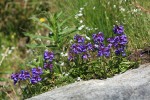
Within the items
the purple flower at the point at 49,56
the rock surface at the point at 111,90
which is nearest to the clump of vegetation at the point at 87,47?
the purple flower at the point at 49,56

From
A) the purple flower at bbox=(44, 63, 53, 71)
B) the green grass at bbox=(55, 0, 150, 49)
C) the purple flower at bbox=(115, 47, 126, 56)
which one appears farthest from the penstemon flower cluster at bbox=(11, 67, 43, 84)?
the green grass at bbox=(55, 0, 150, 49)

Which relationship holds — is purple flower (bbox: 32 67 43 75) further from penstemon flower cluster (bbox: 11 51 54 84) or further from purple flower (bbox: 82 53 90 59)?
purple flower (bbox: 82 53 90 59)

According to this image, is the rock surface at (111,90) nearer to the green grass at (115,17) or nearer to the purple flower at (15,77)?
the purple flower at (15,77)

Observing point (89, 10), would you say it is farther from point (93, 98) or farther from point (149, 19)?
point (93, 98)

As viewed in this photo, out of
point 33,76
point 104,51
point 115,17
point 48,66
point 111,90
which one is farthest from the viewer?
point 115,17

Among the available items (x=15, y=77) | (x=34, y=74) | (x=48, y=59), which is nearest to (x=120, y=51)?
(x=48, y=59)

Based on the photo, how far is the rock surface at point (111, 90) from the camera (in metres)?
3.20

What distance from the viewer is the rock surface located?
3.20 m

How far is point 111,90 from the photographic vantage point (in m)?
3.21

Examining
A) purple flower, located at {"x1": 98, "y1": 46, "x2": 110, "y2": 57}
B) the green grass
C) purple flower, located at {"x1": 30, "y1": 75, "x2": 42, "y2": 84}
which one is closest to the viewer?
purple flower, located at {"x1": 98, "y1": 46, "x2": 110, "y2": 57}

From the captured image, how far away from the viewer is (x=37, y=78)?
3.67 m

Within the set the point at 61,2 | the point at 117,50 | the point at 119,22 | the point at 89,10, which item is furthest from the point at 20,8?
the point at 117,50

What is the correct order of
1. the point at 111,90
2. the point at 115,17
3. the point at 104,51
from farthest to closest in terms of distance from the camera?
the point at 115,17 → the point at 104,51 → the point at 111,90

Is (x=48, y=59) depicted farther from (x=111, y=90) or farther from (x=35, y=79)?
(x=111, y=90)
